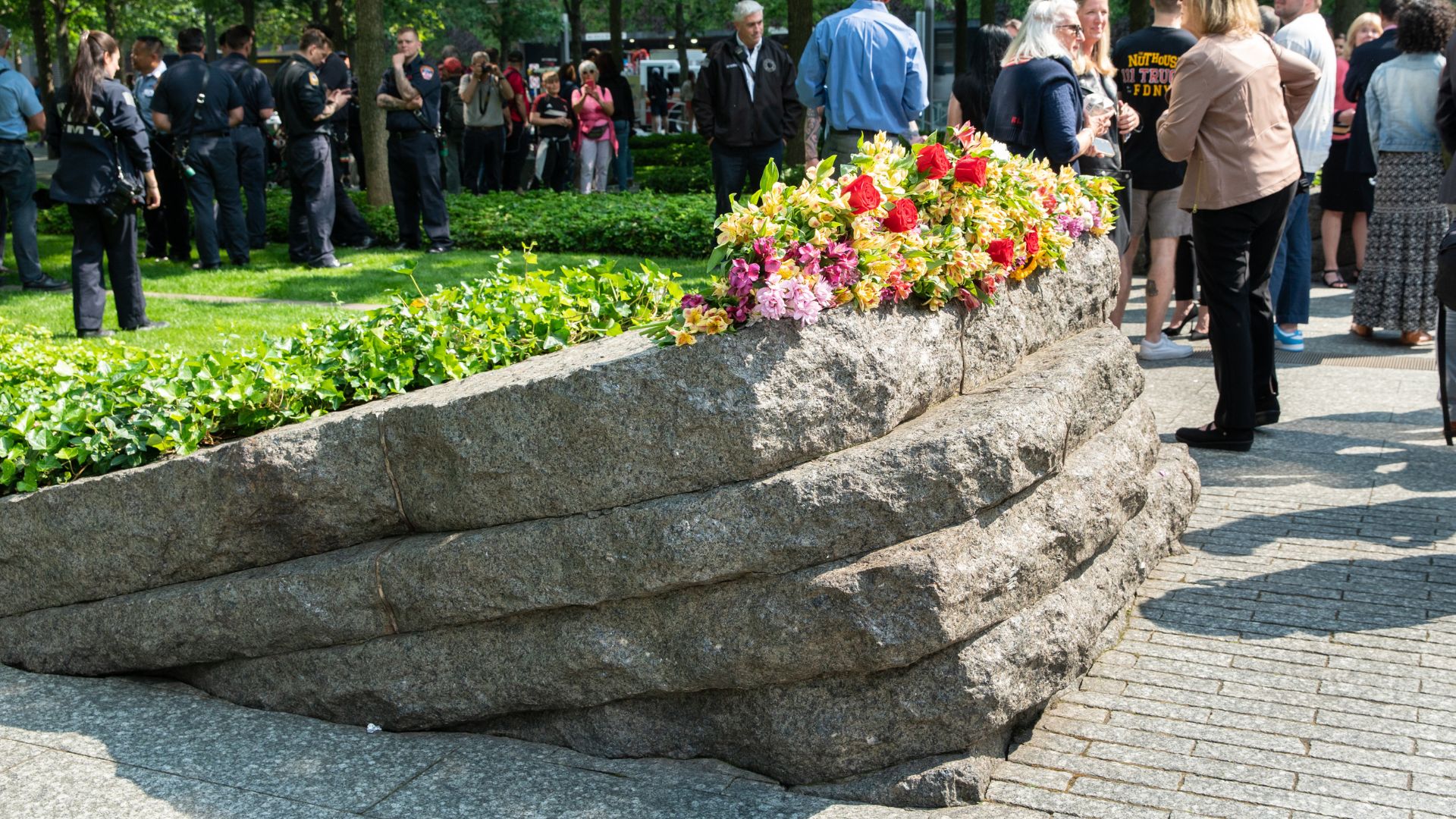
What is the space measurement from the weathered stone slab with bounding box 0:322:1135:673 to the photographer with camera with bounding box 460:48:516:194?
15.4m

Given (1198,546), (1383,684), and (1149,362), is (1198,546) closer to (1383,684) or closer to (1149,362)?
(1383,684)

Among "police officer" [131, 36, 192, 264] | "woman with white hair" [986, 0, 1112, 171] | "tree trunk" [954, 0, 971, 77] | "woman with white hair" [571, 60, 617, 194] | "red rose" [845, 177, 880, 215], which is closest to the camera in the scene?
"red rose" [845, 177, 880, 215]

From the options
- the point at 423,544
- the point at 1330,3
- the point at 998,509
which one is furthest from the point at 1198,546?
the point at 1330,3

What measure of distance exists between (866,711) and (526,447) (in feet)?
3.85

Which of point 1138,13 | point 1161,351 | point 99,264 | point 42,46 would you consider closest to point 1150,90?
point 1161,351

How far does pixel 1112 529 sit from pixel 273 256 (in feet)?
36.3

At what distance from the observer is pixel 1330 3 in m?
32.7

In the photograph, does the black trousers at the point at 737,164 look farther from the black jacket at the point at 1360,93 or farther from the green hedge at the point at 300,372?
the green hedge at the point at 300,372

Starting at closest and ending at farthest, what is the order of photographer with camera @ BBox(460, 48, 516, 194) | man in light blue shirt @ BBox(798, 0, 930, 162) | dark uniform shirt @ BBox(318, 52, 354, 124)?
man in light blue shirt @ BBox(798, 0, 930, 162) < dark uniform shirt @ BBox(318, 52, 354, 124) < photographer with camera @ BBox(460, 48, 516, 194)

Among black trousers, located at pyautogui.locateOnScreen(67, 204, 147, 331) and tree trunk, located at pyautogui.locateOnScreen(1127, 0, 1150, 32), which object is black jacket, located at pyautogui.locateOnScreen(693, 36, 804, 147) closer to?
black trousers, located at pyautogui.locateOnScreen(67, 204, 147, 331)

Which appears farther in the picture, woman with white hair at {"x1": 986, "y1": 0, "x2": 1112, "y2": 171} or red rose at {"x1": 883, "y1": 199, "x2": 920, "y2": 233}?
woman with white hair at {"x1": 986, "y1": 0, "x2": 1112, "y2": 171}

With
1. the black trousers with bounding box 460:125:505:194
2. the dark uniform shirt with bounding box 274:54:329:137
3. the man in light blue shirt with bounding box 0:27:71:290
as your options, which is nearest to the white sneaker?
the dark uniform shirt with bounding box 274:54:329:137

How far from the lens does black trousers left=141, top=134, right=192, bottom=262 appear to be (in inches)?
524

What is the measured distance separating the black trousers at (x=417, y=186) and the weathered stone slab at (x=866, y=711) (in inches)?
388
